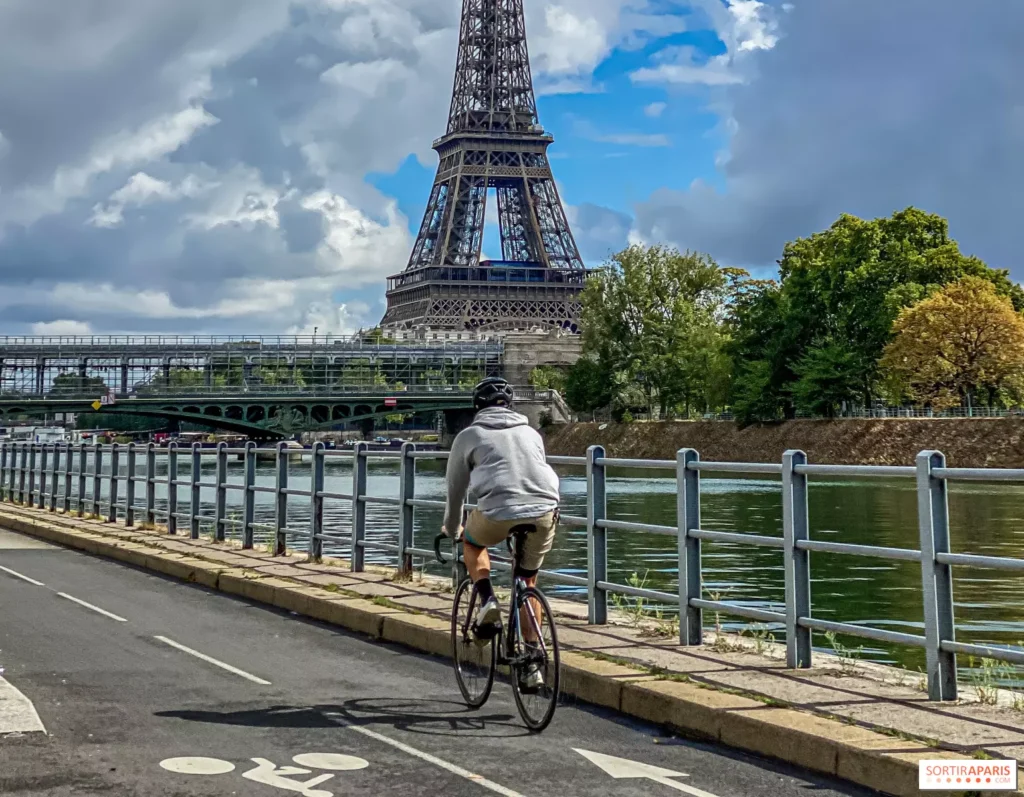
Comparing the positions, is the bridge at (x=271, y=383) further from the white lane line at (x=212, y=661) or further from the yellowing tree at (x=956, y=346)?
the white lane line at (x=212, y=661)

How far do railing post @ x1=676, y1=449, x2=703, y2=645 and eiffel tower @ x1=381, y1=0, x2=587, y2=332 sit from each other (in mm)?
128142

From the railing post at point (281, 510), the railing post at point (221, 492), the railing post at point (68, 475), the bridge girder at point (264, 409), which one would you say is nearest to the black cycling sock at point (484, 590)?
the railing post at point (281, 510)

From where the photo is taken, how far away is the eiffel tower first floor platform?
5669 inches

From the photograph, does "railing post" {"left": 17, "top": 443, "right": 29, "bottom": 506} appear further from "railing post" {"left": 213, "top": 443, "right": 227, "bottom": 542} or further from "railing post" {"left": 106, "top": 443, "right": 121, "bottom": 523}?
"railing post" {"left": 213, "top": 443, "right": 227, "bottom": 542}

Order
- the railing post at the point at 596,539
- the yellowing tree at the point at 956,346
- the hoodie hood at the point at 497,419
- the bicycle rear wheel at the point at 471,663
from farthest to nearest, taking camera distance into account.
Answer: the yellowing tree at the point at 956,346
the railing post at the point at 596,539
the bicycle rear wheel at the point at 471,663
the hoodie hood at the point at 497,419

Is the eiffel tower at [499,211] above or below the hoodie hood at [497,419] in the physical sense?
above

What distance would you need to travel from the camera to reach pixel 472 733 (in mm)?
8125

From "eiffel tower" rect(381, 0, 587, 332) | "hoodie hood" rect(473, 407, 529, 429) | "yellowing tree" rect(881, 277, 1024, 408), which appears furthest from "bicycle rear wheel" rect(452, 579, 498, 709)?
"eiffel tower" rect(381, 0, 587, 332)

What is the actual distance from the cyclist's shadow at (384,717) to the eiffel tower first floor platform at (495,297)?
134 metres

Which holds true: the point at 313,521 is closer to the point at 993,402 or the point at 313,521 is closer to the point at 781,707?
the point at 781,707

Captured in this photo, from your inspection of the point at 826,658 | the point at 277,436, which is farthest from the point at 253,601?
the point at 277,436

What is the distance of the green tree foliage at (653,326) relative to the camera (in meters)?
89.6

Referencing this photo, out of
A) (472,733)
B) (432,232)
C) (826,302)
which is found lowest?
(472,733)

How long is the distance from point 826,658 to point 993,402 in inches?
2444
